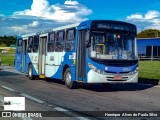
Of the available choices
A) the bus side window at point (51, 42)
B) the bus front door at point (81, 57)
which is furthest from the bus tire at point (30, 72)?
the bus front door at point (81, 57)

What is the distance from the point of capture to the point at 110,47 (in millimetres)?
16125

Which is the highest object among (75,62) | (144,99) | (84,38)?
(84,38)

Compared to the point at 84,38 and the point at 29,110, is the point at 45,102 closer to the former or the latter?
the point at 29,110

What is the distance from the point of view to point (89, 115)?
10.1 meters

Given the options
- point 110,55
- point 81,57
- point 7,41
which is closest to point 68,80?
point 81,57

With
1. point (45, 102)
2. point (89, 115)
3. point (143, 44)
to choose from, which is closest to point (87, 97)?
point (45, 102)

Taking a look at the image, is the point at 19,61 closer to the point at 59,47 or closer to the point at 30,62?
the point at 30,62

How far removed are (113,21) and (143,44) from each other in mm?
56012

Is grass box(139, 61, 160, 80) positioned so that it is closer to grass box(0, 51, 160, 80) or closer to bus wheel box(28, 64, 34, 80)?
grass box(0, 51, 160, 80)

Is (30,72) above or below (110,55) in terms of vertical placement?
below

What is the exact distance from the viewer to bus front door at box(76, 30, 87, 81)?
16500 millimetres

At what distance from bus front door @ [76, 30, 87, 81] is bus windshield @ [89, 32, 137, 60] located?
2.03 ft

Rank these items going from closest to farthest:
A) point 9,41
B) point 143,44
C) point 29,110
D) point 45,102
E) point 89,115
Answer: point 89,115 < point 29,110 < point 45,102 < point 143,44 < point 9,41

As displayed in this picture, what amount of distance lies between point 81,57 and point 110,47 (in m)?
1.40
